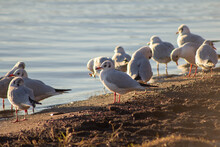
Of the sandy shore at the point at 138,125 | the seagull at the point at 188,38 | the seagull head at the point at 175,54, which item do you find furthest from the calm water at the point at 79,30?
the sandy shore at the point at 138,125

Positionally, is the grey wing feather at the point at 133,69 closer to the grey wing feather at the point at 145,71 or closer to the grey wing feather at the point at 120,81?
the grey wing feather at the point at 145,71

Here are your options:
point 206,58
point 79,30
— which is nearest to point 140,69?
point 206,58

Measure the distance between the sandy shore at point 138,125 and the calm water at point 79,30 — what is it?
11.6 feet

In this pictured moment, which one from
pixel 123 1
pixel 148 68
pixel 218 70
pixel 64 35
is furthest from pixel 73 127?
pixel 123 1

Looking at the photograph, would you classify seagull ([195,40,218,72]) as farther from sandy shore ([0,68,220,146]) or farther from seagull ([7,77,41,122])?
seagull ([7,77,41,122])

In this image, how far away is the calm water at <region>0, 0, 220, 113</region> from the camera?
1426 cm

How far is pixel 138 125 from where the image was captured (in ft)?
21.2

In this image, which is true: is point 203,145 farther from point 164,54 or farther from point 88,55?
point 88,55

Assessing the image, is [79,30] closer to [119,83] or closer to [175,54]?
[175,54]

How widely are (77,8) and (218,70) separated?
1944cm

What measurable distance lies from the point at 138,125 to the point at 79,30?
640 inches

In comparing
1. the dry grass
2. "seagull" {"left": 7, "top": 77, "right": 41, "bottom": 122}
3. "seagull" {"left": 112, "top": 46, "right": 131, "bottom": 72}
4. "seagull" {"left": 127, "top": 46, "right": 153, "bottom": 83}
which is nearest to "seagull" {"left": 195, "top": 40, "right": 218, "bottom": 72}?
"seagull" {"left": 127, "top": 46, "right": 153, "bottom": 83}

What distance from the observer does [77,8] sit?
3066cm

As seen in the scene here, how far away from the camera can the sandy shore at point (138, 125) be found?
573 cm
